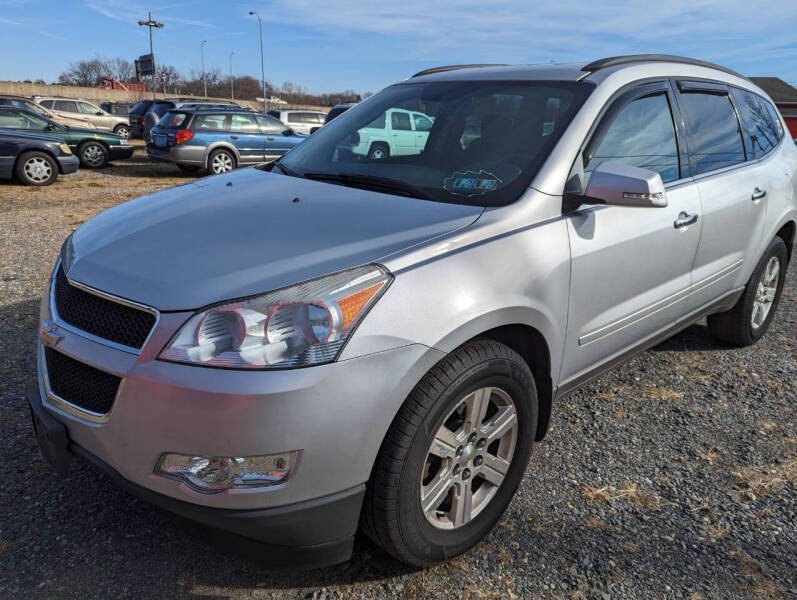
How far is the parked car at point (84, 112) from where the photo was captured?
67.8 feet

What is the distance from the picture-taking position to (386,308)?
1890 mm

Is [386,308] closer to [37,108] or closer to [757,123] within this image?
[757,123]

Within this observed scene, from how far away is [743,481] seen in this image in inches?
113

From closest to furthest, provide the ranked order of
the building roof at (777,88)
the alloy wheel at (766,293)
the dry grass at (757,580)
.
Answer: the dry grass at (757,580), the alloy wheel at (766,293), the building roof at (777,88)

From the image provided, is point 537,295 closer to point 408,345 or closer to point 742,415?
point 408,345

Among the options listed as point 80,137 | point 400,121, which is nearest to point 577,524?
point 400,121

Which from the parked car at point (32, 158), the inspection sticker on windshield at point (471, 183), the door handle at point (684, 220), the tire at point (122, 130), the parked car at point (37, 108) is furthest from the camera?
the tire at point (122, 130)

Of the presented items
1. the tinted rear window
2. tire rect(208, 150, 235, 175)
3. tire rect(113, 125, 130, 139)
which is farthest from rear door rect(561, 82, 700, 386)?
tire rect(113, 125, 130, 139)

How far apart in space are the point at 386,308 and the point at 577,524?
1318 millimetres

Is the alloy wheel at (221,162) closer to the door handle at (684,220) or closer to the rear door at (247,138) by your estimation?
the rear door at (247,138)

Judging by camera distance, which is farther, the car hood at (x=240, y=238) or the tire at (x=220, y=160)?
the tire at (x=220, y=160)

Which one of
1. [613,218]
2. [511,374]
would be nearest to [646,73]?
[613,218]

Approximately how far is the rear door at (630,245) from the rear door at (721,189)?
15 centimetres

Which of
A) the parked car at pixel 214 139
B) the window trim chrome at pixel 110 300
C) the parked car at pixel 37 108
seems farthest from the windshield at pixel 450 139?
the parked car at pixel 37 108
